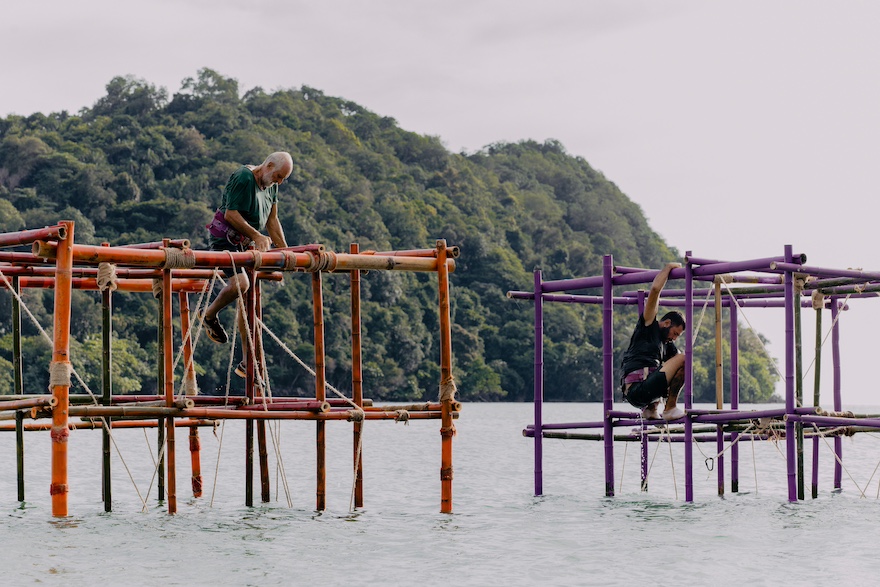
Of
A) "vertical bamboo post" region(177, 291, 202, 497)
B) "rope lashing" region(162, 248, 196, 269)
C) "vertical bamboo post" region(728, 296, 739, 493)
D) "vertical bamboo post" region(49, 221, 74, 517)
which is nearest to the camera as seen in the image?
"vertical bamboo post" region(49, 221, 74, 517)

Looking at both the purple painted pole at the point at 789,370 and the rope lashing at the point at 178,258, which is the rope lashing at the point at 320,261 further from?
the purple painted pole at the point at 789,370

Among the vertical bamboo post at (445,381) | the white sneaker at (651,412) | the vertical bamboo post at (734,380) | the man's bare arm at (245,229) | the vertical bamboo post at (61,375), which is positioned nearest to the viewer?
the vertical bamboo post at (61,375)

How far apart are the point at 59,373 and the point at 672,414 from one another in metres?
7.43

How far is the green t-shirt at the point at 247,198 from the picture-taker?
15.7 meters

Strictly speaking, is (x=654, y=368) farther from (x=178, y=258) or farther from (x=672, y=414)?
(x=178, y=258)

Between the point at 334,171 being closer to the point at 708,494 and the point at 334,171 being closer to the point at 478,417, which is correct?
the point at 478,417

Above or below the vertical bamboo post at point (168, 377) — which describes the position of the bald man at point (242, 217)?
above

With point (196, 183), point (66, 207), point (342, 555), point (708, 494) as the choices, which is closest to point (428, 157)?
point (196, 183)

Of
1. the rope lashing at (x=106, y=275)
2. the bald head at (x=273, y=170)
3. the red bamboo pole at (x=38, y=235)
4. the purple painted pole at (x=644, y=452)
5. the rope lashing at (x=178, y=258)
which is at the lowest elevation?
the purple painted pole at (x=644, y=452)

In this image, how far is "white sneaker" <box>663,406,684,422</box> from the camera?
653 inches

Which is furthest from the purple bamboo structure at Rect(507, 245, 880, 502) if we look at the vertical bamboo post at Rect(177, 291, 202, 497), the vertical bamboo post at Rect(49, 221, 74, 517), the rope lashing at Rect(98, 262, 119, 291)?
the vertical bamboo post at Rect(49, 221, 74, 517)

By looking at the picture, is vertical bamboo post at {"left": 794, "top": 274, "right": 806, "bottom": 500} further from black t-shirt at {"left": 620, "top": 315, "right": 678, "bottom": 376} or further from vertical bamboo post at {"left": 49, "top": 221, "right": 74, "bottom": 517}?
vertical bamboo post at {"left": 49, "top": 221, "right": 74, "bottom": 517}

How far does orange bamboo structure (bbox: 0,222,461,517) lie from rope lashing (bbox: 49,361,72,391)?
0.01m

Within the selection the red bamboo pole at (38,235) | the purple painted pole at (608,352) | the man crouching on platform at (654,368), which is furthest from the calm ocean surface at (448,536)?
the red bamboo pole at (38,235)
